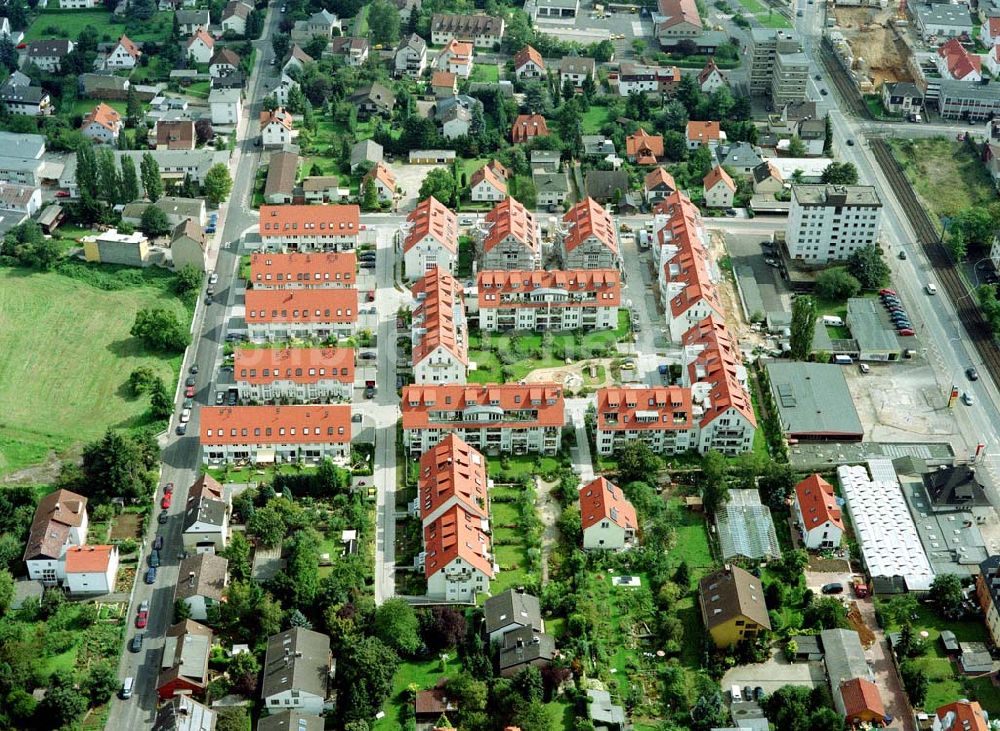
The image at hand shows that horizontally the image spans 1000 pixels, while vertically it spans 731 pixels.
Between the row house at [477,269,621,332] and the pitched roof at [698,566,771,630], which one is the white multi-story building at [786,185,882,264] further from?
the pitched roof at [698,566,771,630]

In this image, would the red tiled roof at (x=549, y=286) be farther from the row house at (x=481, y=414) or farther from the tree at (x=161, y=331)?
the tree at (x=161, y=331)

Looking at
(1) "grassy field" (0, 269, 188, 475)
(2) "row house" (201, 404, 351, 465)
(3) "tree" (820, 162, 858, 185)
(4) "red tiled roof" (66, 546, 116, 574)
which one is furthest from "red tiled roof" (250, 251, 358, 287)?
(3) "tree" (820, 162, 858, 185)

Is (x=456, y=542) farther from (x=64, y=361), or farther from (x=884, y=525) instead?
(x=64, y=361)

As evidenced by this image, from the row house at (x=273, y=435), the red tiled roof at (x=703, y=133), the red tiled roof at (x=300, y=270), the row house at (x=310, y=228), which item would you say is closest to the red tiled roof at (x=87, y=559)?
the row house at (x=273, y=435)

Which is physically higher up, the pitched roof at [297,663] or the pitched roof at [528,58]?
the pitched roof at [297,663]

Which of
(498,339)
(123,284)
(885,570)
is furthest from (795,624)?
(123,284)

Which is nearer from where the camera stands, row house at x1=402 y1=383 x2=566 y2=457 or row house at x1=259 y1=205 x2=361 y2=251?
row house at x1=402 y1=383 x2=566 y2=457

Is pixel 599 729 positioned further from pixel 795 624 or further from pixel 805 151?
pixel 805 151
